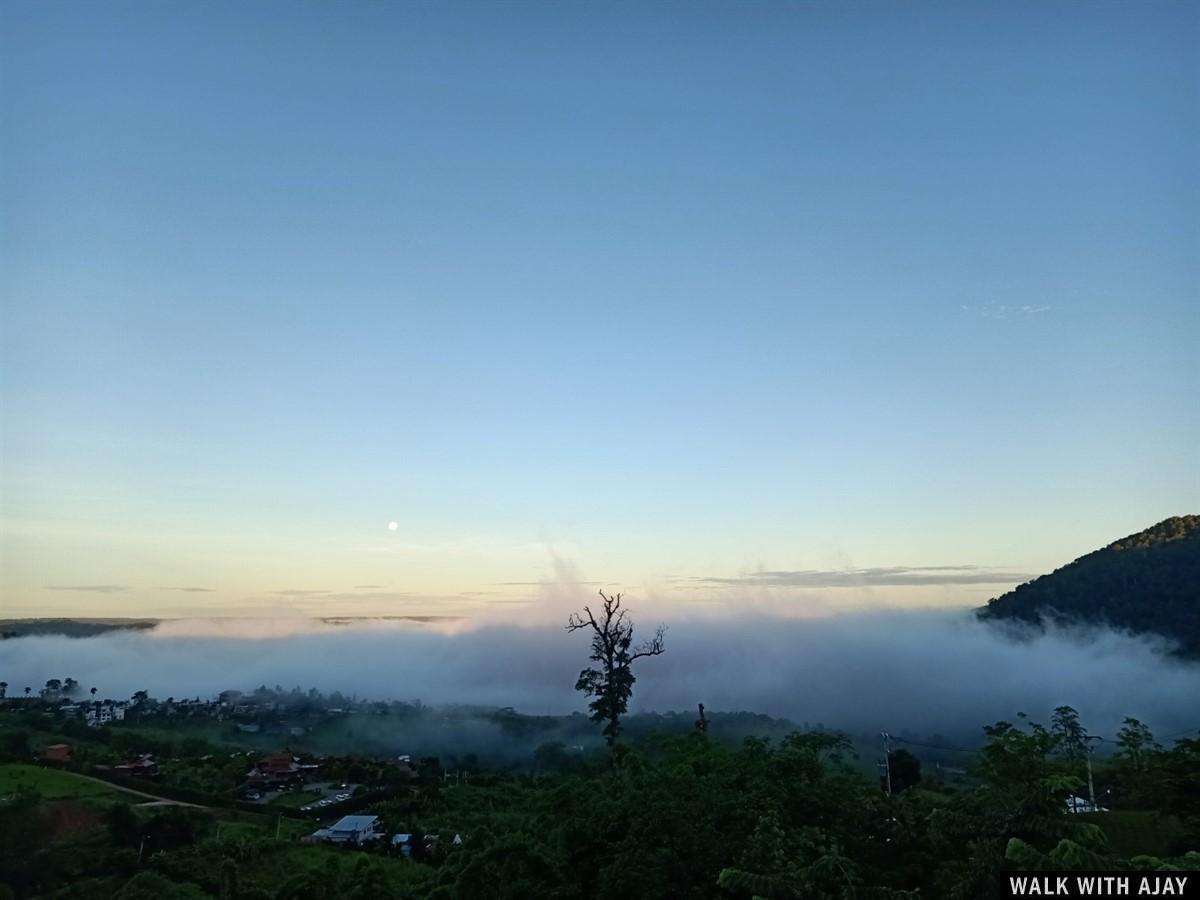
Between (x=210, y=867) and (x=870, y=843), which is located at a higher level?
(x=870, y=843)

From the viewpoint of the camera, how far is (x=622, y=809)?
13.9 meters

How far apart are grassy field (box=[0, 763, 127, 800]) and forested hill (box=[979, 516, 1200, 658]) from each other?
4997 inches

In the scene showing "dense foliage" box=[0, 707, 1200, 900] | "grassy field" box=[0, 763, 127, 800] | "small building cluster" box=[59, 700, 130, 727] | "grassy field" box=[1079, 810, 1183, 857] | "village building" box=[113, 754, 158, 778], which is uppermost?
"dense foliage" box=[0, 707, 1200, 900]

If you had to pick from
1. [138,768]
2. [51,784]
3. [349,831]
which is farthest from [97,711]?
[349,831]

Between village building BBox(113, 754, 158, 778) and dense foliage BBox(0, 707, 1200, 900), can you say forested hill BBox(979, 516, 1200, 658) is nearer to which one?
dense foliage BBox(0, 707, 1200, 900)

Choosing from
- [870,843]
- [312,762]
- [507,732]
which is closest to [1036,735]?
[870,843]

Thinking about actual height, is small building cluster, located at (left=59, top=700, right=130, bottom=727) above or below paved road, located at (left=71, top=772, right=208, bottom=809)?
below

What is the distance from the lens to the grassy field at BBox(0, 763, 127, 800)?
48875 mm

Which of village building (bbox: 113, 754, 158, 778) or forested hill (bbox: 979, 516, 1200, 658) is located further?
forested hill (bbox: 979, 516, 1200, 658)

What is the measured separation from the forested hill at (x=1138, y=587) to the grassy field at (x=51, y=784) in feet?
416

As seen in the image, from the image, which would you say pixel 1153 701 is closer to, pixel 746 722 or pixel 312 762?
pixel 746 722

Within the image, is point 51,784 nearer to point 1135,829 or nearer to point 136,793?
point 136,793

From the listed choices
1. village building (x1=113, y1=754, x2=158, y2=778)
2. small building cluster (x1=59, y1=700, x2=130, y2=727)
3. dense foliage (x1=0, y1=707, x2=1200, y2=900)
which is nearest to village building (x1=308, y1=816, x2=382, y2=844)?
dense foliage (x1=0, y1=707, x2=1200, y2=900)

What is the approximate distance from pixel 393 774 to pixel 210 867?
152 feet
